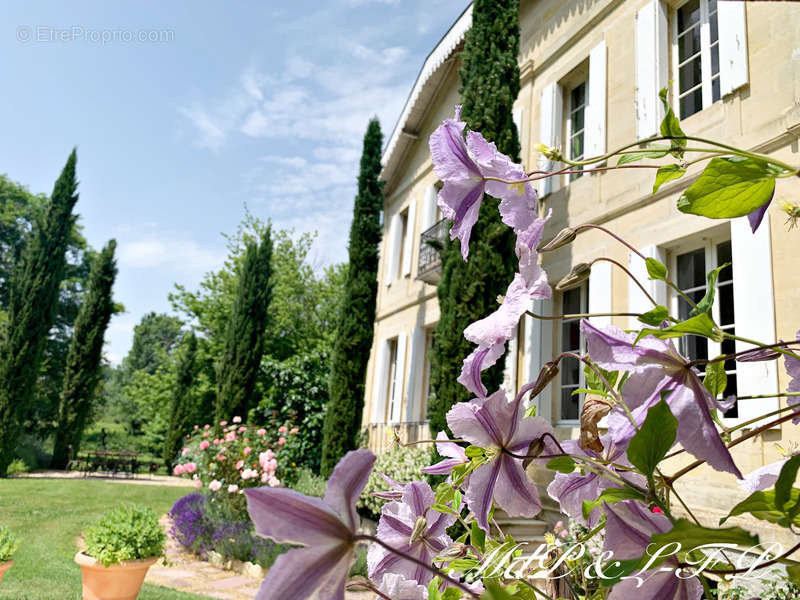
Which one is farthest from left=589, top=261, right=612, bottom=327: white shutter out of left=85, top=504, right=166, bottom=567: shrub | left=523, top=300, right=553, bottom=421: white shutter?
left=85, top=504, right=166, bottom=567: shrub

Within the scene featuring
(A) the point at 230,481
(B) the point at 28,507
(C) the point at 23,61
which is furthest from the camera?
(C) the point at 23,61

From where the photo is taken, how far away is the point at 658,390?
404mm

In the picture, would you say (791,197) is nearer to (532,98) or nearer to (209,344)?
(532,98)

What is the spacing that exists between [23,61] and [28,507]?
8.03 m

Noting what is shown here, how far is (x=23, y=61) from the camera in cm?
1023

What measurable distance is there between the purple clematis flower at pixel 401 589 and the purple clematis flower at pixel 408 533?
0.08 meters

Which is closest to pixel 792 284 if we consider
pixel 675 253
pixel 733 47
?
pixel 675 253

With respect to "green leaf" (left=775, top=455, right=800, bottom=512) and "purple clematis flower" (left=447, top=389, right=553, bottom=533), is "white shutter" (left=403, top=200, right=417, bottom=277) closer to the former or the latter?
"purple clematis flower" (left=447, top=389, right=553, bottom=533)

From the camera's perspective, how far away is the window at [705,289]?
4.53 metres

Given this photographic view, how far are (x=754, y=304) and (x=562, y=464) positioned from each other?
4.42 meters

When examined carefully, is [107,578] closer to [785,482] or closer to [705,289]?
[785,482]

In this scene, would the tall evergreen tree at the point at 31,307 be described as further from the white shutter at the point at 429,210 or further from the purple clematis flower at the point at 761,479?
the purple clematis flower at the point at 761,479

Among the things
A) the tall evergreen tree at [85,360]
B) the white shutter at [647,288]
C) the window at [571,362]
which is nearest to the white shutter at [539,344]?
the window at [571,362]

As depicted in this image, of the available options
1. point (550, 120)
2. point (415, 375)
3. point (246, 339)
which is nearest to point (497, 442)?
point (550, 120)
